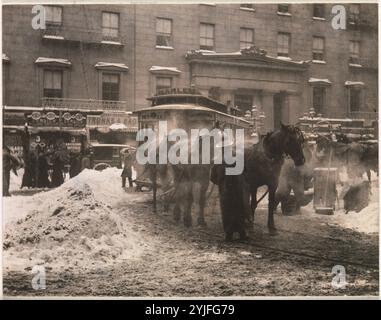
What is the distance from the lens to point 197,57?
23.2 feet

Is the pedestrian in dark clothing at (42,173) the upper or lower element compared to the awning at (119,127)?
lower

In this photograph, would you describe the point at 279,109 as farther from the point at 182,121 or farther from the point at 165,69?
the point at 165,69

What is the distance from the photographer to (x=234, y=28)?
23.3 feet

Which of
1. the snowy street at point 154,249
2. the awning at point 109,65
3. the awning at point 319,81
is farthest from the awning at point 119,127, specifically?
the awning at point 319,81

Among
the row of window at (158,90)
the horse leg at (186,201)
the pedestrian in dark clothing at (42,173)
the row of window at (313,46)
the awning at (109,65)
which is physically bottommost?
the horse leg at (186,201)

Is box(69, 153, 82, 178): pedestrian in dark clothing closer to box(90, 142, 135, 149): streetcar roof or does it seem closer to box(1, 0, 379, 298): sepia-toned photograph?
box(1, 0, 379, 298): sepia-toned photograph

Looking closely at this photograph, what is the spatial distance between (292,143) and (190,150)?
148 cm

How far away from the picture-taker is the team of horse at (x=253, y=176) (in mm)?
6393

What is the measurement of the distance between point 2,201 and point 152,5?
3672 millimetres

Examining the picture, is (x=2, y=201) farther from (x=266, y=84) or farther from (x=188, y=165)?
(x=266, y=84)

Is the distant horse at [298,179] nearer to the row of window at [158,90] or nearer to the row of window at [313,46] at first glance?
the row of window at [158,90]

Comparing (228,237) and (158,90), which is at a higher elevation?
(158,90)
